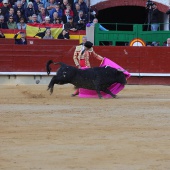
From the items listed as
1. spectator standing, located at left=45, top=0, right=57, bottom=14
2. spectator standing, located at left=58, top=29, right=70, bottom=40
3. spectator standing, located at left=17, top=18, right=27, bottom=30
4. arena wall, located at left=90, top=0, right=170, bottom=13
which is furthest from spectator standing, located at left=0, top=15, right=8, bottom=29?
arena wall, located at left=90, top=0, right=170, bottom=13

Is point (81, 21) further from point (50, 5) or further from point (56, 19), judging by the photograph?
point (50, 5)

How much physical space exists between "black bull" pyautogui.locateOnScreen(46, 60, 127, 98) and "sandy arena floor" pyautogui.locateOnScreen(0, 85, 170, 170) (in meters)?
0.30

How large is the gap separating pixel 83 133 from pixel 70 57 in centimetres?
957

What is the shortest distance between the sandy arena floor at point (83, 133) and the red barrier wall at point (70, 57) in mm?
4339

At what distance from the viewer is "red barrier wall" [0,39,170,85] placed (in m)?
18.4

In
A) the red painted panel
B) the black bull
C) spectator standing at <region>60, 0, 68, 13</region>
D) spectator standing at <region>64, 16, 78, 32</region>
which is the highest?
spectator standing at <region>60, 0, 68, 13</region>

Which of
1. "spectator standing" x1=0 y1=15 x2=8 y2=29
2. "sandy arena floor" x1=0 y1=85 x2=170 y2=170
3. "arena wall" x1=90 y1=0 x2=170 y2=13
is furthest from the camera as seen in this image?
"arena wall" x1=90 y1=0 x2=170 y2=13

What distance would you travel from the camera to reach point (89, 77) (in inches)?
535

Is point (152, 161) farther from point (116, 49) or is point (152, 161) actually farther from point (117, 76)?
point (116, 49)

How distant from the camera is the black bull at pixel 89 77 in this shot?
13.5m

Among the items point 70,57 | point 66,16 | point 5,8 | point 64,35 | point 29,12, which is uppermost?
point 5,8

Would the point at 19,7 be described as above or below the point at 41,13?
above

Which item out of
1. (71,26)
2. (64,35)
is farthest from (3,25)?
(71,26)

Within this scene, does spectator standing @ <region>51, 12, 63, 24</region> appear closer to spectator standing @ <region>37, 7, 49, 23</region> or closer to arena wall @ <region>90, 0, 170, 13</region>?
spectator standing @ <region>37, 7, 49, 23</region>
